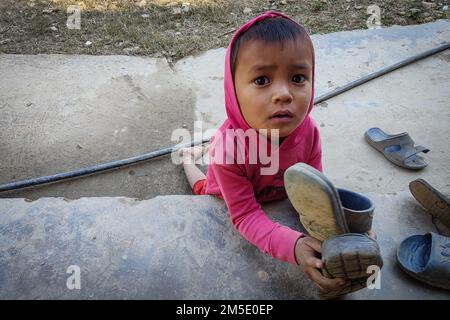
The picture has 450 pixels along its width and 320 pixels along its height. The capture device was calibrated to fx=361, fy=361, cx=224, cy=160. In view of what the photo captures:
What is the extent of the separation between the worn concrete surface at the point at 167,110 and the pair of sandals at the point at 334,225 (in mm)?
1005

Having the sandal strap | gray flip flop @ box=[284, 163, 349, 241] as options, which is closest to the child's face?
gray flip flop @ box=[284, 163, 349, 241]

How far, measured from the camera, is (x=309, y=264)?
1.08 metres

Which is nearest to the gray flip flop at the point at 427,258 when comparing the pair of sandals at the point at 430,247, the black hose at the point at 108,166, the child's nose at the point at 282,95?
the pair of sandals at the point at 430,247

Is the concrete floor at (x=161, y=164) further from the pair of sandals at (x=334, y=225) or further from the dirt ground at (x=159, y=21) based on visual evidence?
the pair of sandals at (x=334, y=225)

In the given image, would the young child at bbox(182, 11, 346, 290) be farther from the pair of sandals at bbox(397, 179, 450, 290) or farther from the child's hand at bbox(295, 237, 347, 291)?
the pair of sandals at bbox(397, 179, 450, 290)

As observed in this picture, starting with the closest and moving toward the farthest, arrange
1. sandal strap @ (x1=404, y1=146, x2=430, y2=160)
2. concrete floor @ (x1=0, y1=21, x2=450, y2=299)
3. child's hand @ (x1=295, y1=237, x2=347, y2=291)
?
child's hand @ (x1=295, y1=237, x2=347, y2=291), concrete floor @ (x1=0, y1=21, x2=450, y2=299), sandal strap @ (x1=404, y1=146, x2=430, y2=160)

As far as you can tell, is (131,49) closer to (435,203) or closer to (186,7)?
(186,7)

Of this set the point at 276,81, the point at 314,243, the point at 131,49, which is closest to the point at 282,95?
the point at 276,81

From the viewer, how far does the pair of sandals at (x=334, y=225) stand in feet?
2.94

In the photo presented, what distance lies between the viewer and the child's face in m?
1.07

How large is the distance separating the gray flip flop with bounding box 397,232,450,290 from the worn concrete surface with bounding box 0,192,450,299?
0.04 m

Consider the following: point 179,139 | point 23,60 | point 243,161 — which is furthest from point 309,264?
point 23,60

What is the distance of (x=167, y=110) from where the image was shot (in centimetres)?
263

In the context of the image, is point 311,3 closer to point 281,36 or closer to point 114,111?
point 114,111
